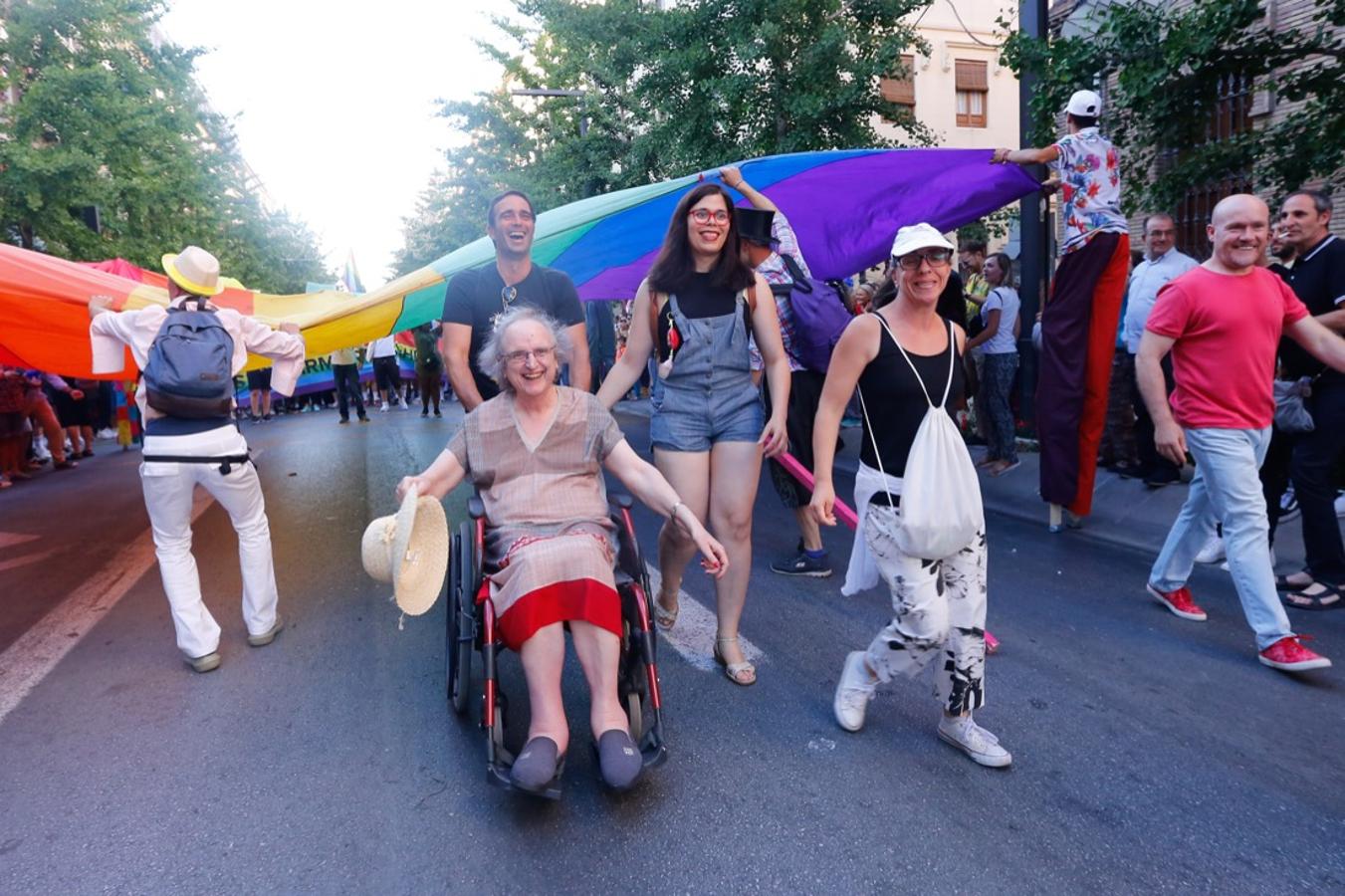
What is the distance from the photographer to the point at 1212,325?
12.7ft

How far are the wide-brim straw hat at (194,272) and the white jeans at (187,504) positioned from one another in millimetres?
664

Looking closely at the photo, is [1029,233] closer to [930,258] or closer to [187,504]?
[930,258]

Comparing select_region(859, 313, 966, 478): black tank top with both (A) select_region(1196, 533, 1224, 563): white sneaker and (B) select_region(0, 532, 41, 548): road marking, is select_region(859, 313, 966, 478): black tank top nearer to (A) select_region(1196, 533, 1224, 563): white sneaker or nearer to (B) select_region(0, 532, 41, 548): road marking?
(A) select_region(1196, 533, 1224, 563): white sneaker

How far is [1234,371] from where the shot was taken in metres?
3.84

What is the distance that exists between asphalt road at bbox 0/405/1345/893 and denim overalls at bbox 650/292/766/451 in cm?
102

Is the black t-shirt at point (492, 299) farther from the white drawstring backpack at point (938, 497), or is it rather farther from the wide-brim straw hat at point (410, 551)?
the white drawstring backpack at point (938, 497)

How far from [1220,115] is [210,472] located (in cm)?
1266

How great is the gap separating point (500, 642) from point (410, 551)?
41 cm

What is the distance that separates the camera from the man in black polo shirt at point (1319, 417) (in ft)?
14.6

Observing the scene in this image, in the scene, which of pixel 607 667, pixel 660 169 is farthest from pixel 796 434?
pixel 660 169

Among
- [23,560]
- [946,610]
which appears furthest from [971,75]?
[946,610]

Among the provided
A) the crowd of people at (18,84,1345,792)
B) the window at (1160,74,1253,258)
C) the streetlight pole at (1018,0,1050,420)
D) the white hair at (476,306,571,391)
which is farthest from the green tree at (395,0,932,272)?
the white hair at (476,306,571,391)

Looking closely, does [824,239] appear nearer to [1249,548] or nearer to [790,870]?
[1249,548]

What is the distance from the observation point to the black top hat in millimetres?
3787
